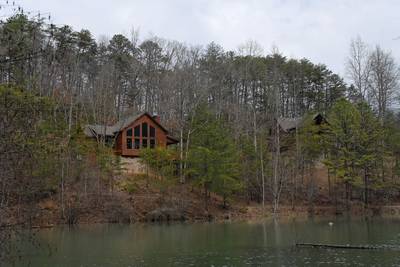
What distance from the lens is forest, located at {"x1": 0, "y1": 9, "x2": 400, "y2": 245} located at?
3738cm

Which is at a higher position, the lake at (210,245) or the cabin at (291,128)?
the cabin at (291,128)

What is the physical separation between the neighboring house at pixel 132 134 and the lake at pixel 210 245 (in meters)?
12.5

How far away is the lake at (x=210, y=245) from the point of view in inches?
691

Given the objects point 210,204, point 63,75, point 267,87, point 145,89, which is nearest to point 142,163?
point 210,204

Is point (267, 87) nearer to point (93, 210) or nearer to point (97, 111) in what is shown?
point (97, 111)

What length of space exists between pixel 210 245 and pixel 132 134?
23513mm

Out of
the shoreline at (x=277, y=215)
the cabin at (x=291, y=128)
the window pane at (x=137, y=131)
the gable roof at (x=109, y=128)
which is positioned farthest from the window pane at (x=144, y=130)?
the cabin at (x=291, y=128)

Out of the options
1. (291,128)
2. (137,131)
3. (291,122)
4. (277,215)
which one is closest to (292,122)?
(291,122)

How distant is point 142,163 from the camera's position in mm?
40219

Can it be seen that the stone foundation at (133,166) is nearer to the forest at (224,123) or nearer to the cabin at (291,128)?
the forest at (224,123)

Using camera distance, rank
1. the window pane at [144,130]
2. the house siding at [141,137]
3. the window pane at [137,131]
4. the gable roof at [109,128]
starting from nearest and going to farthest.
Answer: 1. the gable roof at [109,128]
2. the house siding at [141,137]
3. the window pane at [137,131]
4. the window pane at [144,130]

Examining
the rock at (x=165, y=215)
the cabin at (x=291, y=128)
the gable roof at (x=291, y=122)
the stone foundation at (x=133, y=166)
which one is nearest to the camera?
the rock at (x=165, y=215)

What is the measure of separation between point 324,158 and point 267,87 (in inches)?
660

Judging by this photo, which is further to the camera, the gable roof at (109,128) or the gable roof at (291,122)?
the gable roof at (291,122)
